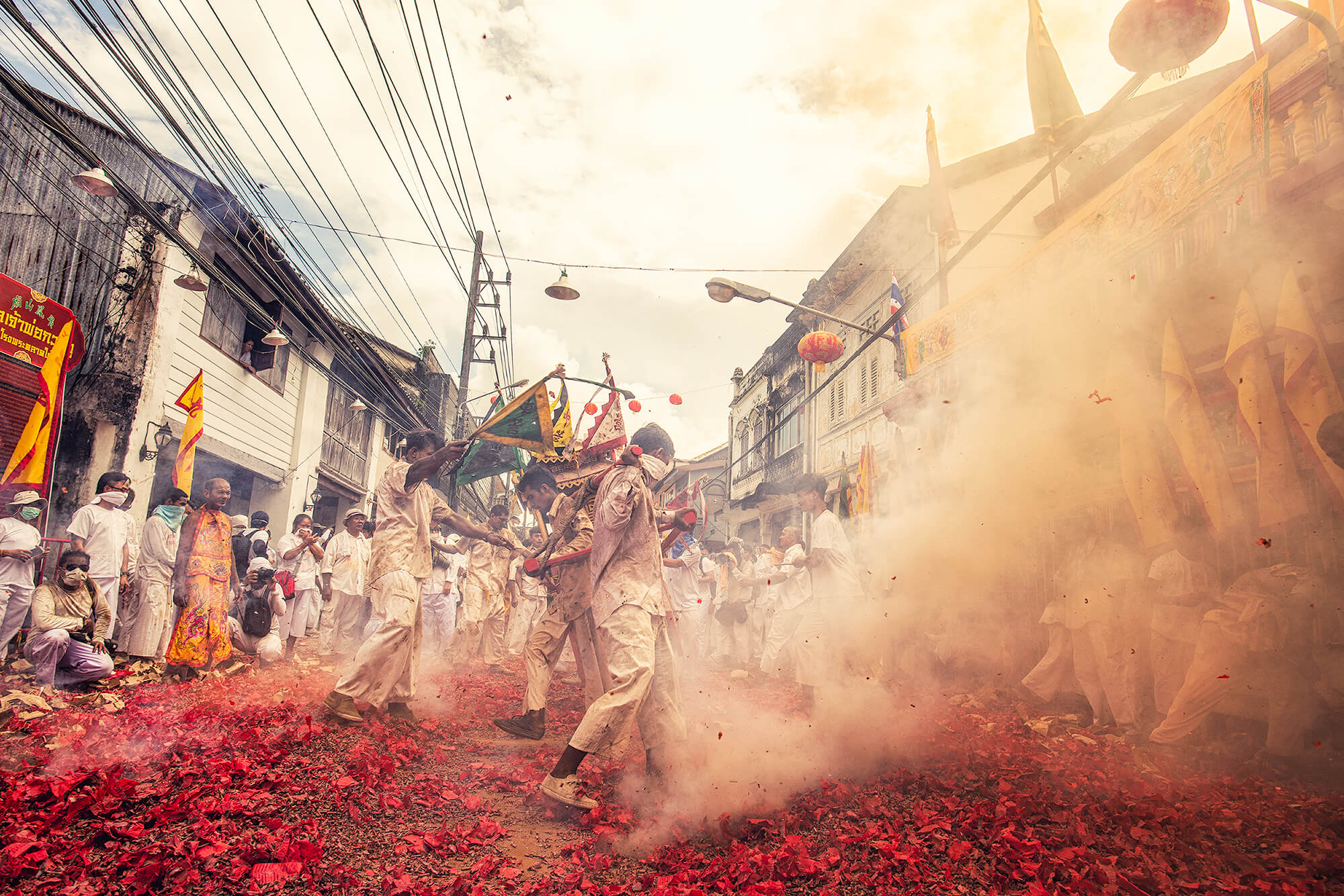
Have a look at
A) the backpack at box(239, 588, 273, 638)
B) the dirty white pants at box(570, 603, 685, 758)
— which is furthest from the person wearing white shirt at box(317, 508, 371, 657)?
the dirty white pants at box(570, 603, 685, 758)

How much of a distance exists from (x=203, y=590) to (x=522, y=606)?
580 cm

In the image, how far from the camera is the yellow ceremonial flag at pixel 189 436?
25.7ft

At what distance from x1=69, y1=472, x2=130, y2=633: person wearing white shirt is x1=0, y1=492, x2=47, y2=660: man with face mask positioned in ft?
1.27

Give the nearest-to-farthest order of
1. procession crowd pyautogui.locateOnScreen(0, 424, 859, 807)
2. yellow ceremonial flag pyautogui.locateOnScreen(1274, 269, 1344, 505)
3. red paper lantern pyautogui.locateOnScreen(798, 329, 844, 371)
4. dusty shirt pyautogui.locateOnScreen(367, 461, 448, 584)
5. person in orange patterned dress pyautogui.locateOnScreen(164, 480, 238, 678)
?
yellow ceremonial flag pyautogui.locateOnScreen(1274, 269, 1344, 505)
procession crowd pyautogui.locateOnScreen(0, 424, 859, 807)
dusty shirt pyautogui.locateOnScreen(367, 461, 448, 584)
person in orange patterned dress pyautogui.locateOnScreen(164, 480, 238, 678)
red paper lantern pyautogui.locateOnScreen(798, 329, 844, 371)

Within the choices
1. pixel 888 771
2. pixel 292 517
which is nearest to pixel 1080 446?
pixel 888 771

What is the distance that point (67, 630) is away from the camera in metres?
5.39

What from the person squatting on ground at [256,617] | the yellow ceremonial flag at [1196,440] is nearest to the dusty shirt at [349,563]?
the person squatting on ground at [256,617]

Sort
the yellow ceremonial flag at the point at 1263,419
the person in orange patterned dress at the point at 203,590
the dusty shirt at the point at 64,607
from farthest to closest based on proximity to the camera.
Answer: the person in orange patterned dress at the point at 203,590 < the dusty shirt at the point at 64,607 < the yellow ceremonial flag at the point at 1263,419

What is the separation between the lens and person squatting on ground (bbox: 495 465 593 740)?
4.89 meters

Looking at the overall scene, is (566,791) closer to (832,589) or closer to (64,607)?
(832,589)

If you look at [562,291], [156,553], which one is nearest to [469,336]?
[562,291]

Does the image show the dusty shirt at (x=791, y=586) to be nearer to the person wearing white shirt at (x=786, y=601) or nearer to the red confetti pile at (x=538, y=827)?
the person wearing white shirt at (x=786, y=601)

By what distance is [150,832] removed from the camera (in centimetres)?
259

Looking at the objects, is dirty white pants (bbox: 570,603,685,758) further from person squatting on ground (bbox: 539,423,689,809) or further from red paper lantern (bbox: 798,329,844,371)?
red paper lantern (bbox: 798,329,844,371)
